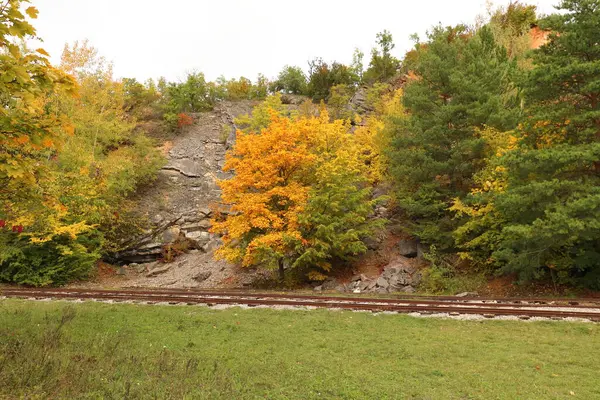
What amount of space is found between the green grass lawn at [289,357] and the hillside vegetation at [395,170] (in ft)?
8.65

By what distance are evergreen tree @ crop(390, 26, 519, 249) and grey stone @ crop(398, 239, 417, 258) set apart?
1.22 metres

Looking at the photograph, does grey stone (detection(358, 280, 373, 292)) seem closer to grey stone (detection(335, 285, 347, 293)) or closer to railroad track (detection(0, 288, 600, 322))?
grey stone (detection(335, 285, 347, 293))

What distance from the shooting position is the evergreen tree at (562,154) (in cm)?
1395

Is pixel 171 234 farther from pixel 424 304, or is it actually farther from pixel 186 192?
pixel 424 304

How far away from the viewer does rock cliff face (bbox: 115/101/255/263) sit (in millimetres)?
30219

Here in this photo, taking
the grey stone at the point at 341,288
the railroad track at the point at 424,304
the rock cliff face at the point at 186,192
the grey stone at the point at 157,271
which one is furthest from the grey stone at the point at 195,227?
the railroad track at the point at 424,304

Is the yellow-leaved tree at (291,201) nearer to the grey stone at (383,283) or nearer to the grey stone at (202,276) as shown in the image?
the grey stone at (383,283)

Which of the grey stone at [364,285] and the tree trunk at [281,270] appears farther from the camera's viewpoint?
the tree trunk at [281,270]

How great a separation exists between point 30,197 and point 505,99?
2431 cm

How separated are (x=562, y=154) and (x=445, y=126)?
7.35 metres

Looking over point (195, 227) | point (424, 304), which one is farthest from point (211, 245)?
point (424, 304)

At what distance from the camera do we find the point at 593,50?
48.5ft

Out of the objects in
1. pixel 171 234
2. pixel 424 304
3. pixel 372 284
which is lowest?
pixel 372 284

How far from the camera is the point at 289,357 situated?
8.23 meters
